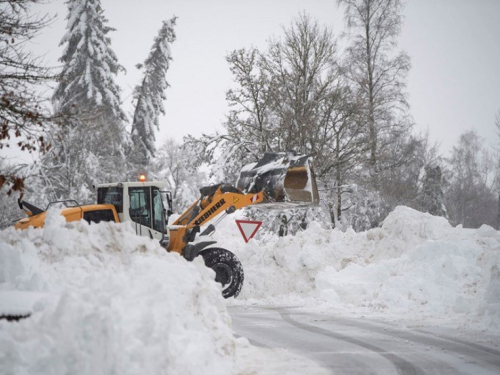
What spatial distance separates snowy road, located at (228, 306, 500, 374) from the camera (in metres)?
4.95

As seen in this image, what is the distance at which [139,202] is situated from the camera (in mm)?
10281

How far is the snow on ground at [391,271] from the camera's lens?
8.52 m

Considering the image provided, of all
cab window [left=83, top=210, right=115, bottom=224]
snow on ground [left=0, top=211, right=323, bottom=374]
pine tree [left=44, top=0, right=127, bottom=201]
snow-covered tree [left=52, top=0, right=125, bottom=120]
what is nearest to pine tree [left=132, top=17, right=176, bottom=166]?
pine tree [left=44, top=0, right=127, bottom=201]

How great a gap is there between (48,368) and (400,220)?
11.3 meters

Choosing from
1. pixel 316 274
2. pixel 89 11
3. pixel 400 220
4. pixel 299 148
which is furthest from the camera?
pixel 89 11

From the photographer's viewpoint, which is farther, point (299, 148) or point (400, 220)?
point (299, 148)

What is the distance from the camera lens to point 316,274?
12.0 metres

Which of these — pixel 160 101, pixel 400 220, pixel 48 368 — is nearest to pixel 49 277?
pixel 48 368

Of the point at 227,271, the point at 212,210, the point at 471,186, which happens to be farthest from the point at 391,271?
the point at 471,186

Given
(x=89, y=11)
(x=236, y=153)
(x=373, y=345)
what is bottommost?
(x=373, y=345)

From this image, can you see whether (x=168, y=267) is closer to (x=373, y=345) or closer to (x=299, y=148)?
(x=373, y=345)

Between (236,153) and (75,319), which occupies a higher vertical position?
(236,153)

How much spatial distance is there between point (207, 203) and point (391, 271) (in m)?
4.68

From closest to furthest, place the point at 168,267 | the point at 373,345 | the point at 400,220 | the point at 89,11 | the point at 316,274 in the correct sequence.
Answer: the point at 168,267 < the point at 373,345 < the point at 316,274 < the point at 400,220 < the point at 89,11
